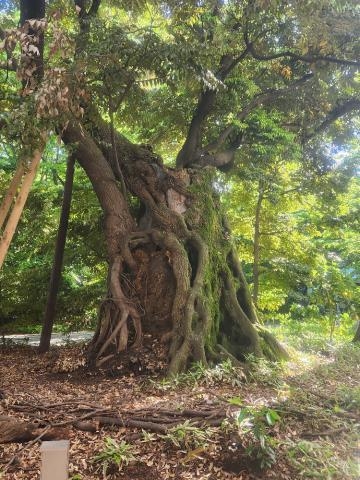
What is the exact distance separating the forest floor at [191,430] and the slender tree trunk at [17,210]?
170 centimetres

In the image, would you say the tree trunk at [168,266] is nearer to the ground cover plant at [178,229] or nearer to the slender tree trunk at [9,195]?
the ground cover plant at [178,229]

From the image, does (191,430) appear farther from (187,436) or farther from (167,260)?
(167,260)

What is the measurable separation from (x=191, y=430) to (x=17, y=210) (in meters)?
2.88

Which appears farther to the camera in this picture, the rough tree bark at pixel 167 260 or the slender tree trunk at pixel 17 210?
the rough tree bark at pixel 167 260

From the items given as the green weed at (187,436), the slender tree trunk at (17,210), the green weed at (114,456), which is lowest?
the green weed at (114,456)

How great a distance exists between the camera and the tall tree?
20.1 ft

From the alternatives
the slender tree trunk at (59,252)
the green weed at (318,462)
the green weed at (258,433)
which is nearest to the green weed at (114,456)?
the green weed at (258,433)

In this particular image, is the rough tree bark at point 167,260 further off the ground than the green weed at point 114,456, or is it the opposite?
the rough tree bark at point 167,260

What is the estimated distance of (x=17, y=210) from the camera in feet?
16.1

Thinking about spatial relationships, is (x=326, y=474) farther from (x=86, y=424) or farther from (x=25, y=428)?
(x=25, y=428)

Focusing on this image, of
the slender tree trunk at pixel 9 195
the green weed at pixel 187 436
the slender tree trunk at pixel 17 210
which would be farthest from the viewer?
the slender tree trunk at pixel 9 195

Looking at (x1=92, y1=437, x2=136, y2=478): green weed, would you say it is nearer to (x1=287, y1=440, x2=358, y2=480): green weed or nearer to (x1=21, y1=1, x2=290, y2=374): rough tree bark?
(x1=287, y1=440, x2=358, y2=480): green weed

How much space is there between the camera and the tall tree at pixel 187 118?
242 inches

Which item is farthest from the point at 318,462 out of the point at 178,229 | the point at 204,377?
the point at 178,229
